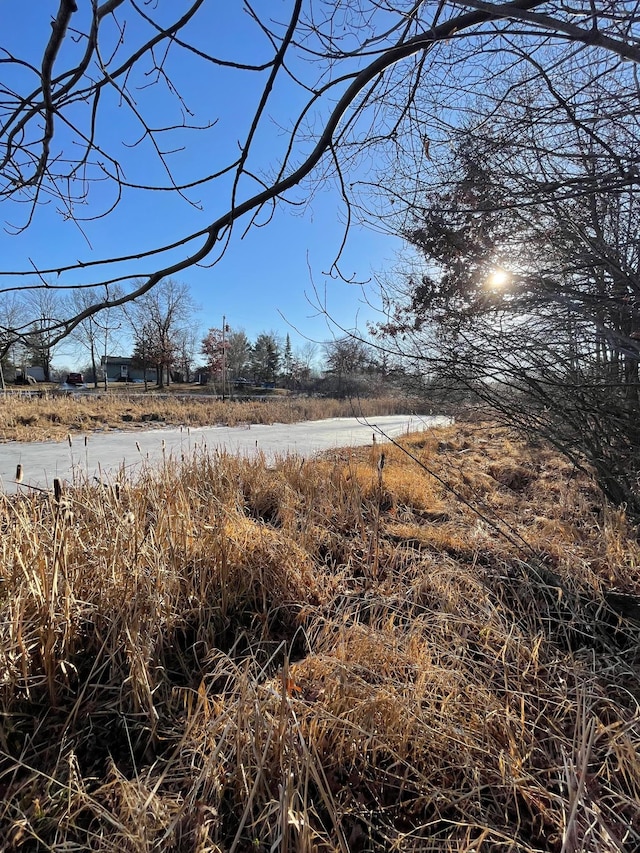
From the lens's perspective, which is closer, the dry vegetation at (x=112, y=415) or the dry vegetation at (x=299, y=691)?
the dry vegetation at (x=299, y=691)

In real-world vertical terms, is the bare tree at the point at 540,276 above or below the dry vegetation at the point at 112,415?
above

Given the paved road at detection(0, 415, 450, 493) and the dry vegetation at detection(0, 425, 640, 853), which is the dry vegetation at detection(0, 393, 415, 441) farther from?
the dry vegetation at detection(0, 425, 640, 853)

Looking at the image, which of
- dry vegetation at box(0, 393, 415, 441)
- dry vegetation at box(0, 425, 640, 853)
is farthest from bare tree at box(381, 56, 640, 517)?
dry vegetation at box(0, 393, 415, 441)

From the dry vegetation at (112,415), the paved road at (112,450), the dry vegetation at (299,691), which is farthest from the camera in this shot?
the dry vegetation at (112,415)

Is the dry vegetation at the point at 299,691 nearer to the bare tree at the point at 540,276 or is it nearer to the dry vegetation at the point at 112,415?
the bare tree at the point at 540,276

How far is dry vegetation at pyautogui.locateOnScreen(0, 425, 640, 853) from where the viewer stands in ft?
3.46

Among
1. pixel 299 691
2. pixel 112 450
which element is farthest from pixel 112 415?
pixel 299 691

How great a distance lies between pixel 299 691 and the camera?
1408 millimetres

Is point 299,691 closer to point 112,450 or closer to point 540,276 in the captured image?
point 540,276

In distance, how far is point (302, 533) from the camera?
2666 mm

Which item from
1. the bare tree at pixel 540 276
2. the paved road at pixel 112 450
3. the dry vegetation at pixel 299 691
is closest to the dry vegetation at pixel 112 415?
the paved road at pixel 112 450

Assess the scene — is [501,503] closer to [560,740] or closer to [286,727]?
[560,740]

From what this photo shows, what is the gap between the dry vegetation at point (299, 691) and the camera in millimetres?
1054

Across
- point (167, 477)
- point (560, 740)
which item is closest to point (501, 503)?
point (560, 740)
